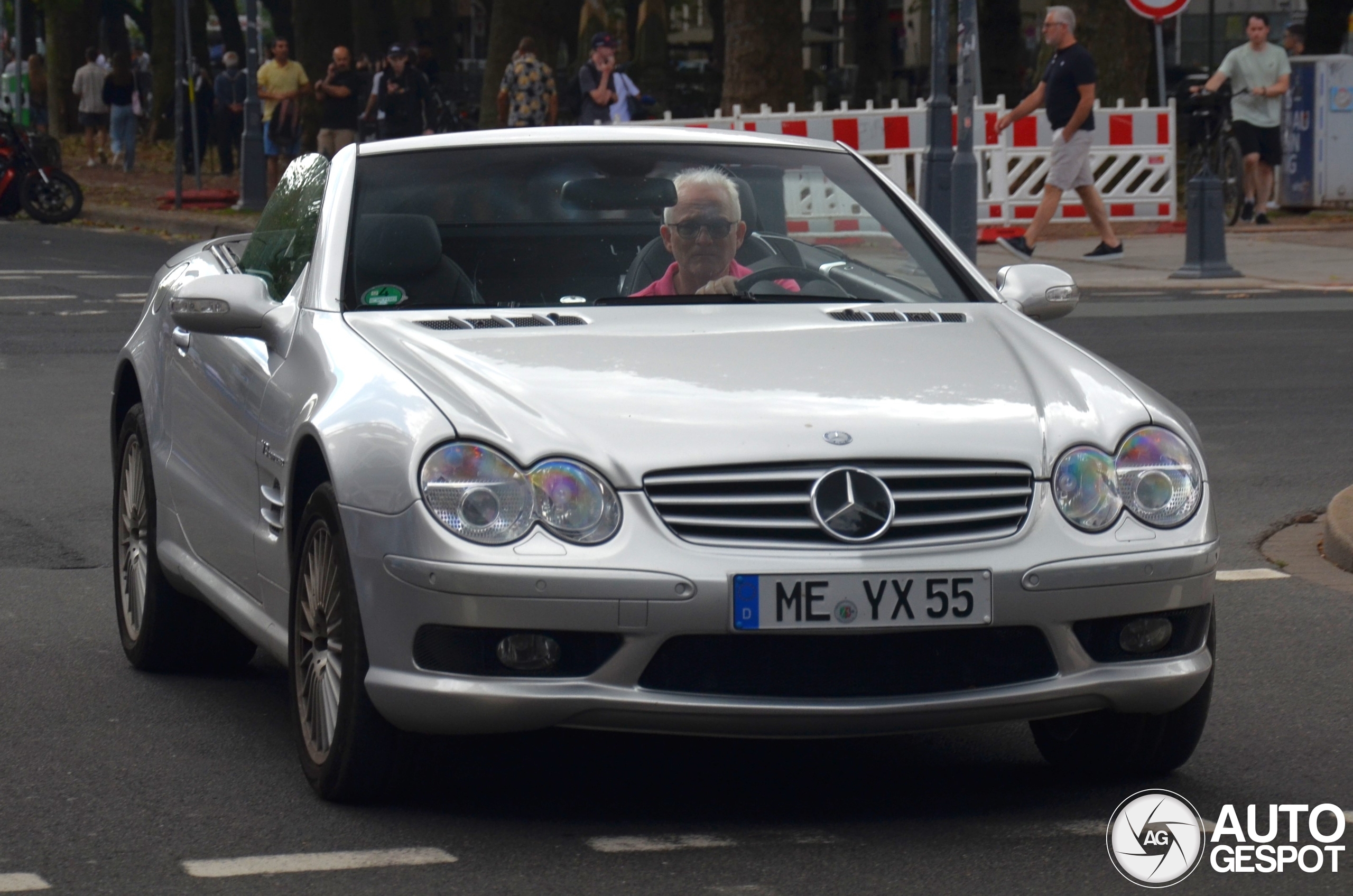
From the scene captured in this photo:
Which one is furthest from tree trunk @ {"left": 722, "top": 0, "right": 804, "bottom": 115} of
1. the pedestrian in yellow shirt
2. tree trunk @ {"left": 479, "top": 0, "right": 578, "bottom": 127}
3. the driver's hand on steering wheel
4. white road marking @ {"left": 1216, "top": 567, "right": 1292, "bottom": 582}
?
the driver's hand on steering wheel

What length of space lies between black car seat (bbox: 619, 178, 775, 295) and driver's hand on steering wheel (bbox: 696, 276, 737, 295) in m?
0.11

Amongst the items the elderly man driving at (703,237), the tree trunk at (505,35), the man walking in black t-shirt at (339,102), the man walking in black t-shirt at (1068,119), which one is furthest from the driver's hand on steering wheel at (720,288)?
the tree trunk at (505,35)

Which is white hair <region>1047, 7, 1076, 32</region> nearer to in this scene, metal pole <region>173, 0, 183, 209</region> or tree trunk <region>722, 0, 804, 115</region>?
tree trunk <region>722, 0, 804, 115</region>

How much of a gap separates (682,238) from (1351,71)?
19.2 metres

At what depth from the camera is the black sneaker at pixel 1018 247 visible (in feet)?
64.4

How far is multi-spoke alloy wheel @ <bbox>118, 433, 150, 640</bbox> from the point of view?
250 inches

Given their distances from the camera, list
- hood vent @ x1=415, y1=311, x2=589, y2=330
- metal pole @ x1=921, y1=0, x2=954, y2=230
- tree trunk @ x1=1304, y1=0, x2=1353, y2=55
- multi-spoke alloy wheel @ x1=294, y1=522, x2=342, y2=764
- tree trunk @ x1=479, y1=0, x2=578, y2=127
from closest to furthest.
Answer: multi-spoke alloy wheel @ x1=294, y1=522, x2=342, y2=764 < hood vent @ x1=415, y1=311, x2=589, y2=330 < metal pole @ x1=921, y1=0, x2=954, y2=230 < tree trunk @ x1=479, y1=0, x2=578, y2=127 < tree trunk @ x1=1304, y1=0, x2=1353, y2=55

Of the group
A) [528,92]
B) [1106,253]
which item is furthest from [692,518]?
[528,92]

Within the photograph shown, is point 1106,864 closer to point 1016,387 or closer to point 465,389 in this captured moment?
point 1016,387

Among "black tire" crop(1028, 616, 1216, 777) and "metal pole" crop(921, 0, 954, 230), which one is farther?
"metal pole" crop(921, 0, 954, 230)

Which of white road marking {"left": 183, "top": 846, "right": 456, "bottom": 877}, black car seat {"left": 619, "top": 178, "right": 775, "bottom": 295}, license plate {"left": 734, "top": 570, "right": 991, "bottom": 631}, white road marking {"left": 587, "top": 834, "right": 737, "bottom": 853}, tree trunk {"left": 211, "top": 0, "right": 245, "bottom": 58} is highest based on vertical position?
tree trunk {"left": 211, "top": 0, "right": 245, "bottom": 58}

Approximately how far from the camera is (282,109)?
93.2 feet

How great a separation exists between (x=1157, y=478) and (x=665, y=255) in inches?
63.2

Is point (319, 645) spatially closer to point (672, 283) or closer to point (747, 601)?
point (747, 601)
